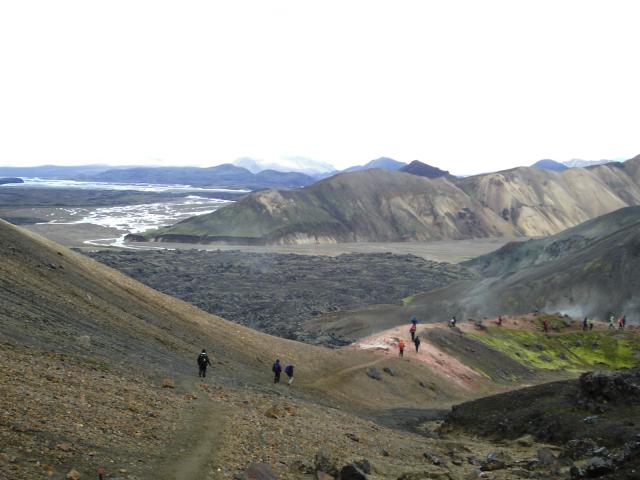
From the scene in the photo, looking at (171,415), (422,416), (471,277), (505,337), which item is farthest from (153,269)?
(171,415)

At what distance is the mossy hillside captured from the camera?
5328cm

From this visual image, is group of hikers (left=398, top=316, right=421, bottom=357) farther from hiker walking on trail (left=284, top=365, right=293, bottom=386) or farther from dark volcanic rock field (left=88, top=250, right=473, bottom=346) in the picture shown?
dark volcanic rock field (left=88, top=250, right=473, bottom=346)

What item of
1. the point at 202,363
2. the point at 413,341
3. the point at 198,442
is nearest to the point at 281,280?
the point at 413,341

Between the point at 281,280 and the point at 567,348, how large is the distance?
Answer: 195 ft

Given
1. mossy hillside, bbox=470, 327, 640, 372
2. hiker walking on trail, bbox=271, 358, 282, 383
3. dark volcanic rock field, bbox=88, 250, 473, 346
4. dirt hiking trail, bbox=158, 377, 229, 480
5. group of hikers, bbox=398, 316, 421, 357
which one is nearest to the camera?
dirt hiking trail, bbox=158, 377, 229, 480

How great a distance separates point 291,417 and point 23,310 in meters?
13.8

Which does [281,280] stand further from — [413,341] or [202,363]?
[202,363]

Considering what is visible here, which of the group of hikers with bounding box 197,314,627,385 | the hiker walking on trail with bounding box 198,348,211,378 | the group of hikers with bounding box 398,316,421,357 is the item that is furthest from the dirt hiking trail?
the group of hikers with bounding box 398,316,421,357

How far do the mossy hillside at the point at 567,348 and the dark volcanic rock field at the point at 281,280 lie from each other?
17370 millimetres

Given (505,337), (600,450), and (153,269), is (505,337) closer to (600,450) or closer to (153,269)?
(600,450)

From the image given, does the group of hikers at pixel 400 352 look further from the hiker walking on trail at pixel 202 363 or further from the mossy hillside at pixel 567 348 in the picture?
the mossy hillside at pixel 567 348

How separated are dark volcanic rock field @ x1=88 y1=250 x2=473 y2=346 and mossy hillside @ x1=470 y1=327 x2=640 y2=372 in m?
17.4

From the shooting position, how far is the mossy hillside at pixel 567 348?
5328 cm

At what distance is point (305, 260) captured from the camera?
436 feet
